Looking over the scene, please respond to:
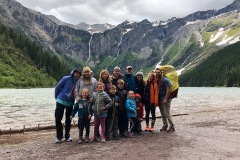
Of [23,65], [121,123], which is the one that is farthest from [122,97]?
[23,65]

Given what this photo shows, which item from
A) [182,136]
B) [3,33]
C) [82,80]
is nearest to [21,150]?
[82,80]

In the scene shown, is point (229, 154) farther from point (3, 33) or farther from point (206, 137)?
point (3, 33)

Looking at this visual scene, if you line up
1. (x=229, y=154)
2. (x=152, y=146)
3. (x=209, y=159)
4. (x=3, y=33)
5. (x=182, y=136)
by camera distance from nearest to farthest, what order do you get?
(x=209, y=159), (x=229, y=154), (x=152, y=146), (x=182, y=136), (x=3, y=33)

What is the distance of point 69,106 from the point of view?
13695 mm

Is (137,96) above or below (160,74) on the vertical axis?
below

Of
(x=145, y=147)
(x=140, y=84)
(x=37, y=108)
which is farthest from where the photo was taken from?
(x=37, y=108)

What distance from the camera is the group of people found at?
44.2 feet

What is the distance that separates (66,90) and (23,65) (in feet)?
442

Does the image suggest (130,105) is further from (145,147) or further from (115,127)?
(145,147)

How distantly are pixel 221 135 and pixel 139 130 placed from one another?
4.12 m

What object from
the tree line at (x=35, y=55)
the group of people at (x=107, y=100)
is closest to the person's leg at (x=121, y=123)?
the group of people at (x=107, y=100)

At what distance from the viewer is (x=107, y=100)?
13.6m

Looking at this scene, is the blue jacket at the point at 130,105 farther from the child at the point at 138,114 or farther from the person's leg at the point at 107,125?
the person's leg at the point at 107,125

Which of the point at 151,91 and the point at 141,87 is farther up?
the point at 141,87
